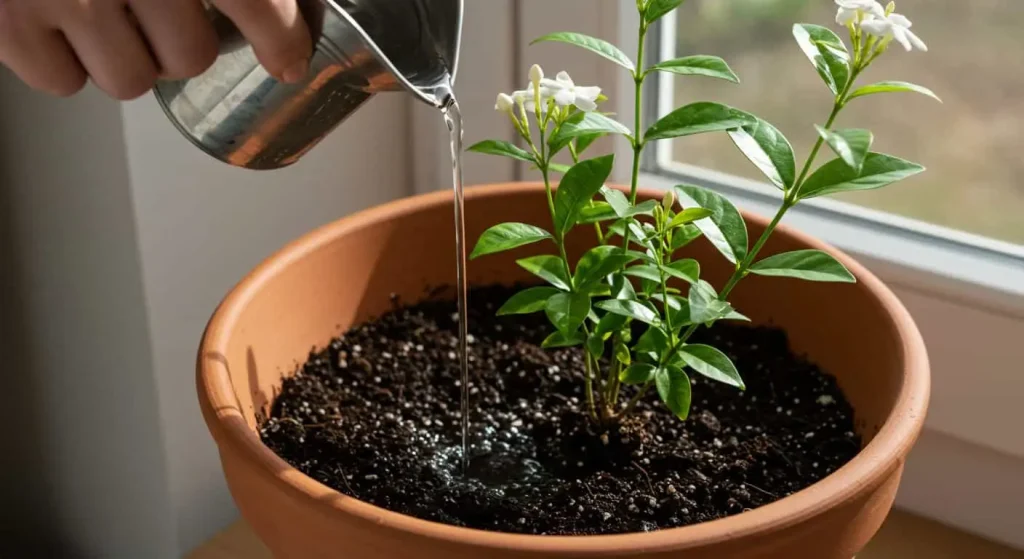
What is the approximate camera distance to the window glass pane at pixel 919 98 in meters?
0.88

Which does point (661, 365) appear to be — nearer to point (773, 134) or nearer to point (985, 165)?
point (773, 134)

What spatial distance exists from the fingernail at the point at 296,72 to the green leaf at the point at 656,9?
0.64ft

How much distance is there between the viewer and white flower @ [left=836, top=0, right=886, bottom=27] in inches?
22.0

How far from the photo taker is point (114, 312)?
88 cm

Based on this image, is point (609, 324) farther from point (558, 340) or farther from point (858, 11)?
point (858, 11)

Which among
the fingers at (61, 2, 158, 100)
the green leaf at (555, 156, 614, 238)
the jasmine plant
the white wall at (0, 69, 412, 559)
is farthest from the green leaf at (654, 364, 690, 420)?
the white wall at (0, 69, 412, 559)

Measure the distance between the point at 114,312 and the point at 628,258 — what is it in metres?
0.44

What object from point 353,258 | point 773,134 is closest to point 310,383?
point 353,258

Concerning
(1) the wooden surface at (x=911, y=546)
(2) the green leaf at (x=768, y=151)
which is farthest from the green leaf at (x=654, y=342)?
(1) the wooden surface at (x=911, y=546)

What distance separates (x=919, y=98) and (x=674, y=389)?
1.42 ft

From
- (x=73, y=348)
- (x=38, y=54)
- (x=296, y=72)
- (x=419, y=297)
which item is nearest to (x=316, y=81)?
(x=296, y=72)

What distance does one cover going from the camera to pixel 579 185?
647mm

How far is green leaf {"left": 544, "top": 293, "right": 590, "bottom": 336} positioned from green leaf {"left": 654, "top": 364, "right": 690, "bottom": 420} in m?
0.06

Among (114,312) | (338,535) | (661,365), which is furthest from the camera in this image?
(114,312)
